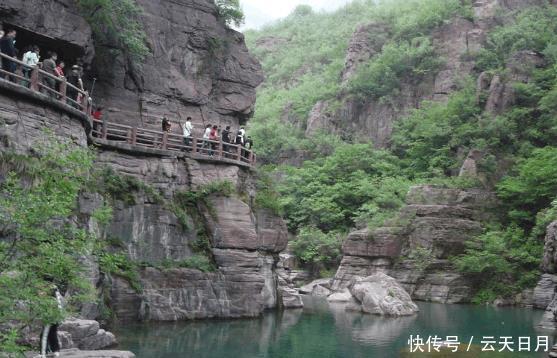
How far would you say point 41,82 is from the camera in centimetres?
1591

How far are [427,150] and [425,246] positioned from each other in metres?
13.8

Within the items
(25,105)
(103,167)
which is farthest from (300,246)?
(25,105)

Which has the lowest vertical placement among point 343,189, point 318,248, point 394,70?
point 318,248

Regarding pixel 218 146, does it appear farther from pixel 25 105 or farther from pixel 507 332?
pixel 507 332

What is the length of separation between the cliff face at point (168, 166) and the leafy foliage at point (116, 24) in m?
0.82

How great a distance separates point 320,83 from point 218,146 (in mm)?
44461

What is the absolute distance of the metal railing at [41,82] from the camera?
47.1 feet

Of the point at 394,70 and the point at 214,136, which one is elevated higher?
the point at 394,70

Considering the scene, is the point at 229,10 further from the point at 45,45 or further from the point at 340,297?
the point at 340,297

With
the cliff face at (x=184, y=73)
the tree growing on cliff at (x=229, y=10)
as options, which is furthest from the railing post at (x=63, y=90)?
the tree growing on cliff at (x=229, y=10)

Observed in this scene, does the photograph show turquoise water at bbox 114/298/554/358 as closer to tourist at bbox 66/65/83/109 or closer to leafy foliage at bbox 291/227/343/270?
tourist at bbox 66/65/83/109

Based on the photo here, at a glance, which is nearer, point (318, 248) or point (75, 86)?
point (75, 86)

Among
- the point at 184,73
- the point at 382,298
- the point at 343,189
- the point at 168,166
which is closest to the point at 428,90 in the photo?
the point at 343,189

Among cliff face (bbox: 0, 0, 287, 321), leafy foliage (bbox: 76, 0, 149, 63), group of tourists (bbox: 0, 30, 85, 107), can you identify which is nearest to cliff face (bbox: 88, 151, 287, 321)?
cliff face (bbox: 0, 0, 287, 321)
